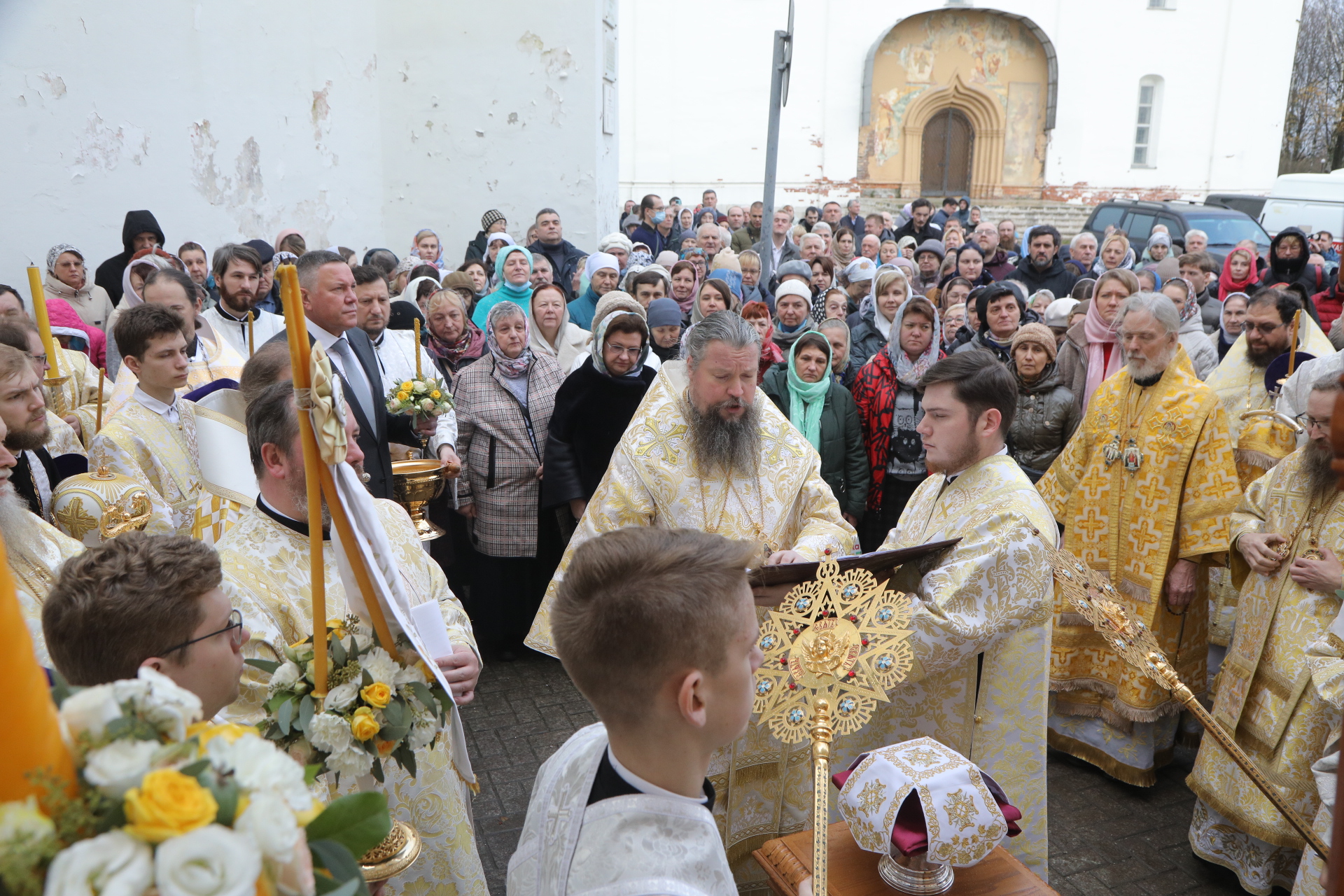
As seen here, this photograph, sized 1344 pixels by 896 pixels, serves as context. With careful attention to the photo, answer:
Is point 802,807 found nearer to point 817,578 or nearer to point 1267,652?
point 817,578

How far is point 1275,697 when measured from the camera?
339 cm

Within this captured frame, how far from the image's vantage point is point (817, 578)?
2342 mm

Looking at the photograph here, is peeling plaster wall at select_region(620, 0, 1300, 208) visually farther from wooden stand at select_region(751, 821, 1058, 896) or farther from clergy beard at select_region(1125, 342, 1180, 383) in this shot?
wooden stand at select_region(751, 821, 1058, 896)

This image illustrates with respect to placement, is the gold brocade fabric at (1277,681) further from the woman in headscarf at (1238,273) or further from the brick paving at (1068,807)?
the woman in headscarf at (1238,273)

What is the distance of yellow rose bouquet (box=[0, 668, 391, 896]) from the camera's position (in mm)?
834

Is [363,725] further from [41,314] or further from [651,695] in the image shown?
[41,314]

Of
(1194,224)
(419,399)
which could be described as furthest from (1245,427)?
(1194,224)

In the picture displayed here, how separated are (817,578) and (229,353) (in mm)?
3385

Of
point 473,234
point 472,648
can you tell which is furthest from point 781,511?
point 473,234

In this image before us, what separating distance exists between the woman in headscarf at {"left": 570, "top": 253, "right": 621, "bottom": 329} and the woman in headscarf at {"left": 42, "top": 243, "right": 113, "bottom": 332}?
3.29 metres

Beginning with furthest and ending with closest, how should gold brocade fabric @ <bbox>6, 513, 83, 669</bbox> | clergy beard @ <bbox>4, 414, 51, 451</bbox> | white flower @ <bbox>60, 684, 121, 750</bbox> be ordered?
clergy beard @ <bbox>4, 414, 51, 451</bbox> < gold brocade fabric @ <bbox>6, 513, 83, 669</bbox> < white flower @ <bbox>60, 684, 121, 750</bbox>

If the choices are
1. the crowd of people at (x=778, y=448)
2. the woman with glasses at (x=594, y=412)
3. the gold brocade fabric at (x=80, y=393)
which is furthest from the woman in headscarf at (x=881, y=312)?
the gold brocade fabric at (x=80, y=393)

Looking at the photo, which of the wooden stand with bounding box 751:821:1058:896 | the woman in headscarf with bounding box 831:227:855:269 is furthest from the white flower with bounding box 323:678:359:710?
the woman in headscarf with bounding box 831:227:855:269

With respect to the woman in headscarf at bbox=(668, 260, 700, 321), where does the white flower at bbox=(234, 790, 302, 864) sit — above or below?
below
